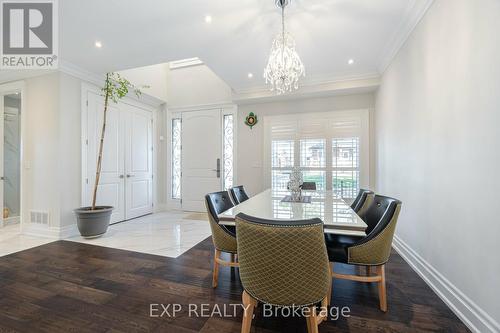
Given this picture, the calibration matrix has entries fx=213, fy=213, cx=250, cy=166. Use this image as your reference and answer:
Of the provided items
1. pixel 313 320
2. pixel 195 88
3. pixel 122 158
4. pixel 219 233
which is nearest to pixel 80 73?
pixel 122 158

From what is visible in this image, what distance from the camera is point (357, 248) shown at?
158 centimetres

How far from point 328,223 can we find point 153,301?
1574 millimetres

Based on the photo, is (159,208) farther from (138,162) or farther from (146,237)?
(146,237)

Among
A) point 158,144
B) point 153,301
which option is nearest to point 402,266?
point 153,301

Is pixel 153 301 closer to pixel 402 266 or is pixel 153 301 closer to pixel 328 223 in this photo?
pixel 328 223

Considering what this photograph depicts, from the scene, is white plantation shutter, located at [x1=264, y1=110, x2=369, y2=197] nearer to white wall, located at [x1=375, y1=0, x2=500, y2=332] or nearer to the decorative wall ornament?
the decorative wall ornament

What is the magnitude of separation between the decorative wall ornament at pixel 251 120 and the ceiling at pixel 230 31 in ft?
3.79

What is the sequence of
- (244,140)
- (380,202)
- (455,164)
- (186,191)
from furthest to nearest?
(186,191), (244,140), (380,202), (455,164)

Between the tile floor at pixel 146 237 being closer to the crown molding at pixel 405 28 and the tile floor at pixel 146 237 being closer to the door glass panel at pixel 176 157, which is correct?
the door glass panel at pixel 176 157

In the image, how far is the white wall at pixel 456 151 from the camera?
4.42ft

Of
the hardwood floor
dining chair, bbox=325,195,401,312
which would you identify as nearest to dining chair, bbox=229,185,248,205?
the hardwood floor

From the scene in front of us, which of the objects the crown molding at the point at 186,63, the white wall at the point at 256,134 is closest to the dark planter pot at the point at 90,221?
the white wall at the point at 256,134

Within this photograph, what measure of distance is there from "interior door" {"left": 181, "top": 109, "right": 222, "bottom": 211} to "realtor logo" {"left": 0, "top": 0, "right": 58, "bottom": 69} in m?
2.55

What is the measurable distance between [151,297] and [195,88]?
4.36 m
